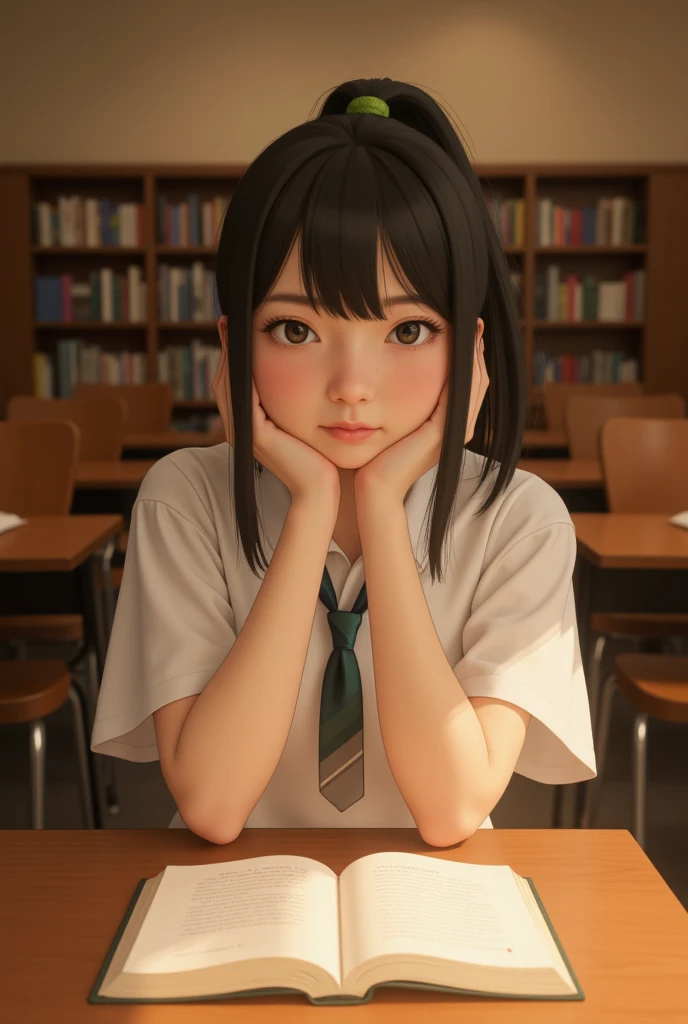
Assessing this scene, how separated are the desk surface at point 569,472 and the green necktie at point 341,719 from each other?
2028 millimetres

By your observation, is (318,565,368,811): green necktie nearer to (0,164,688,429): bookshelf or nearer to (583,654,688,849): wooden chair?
(583,654,688,849): wooden chair

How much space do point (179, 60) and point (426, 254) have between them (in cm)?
575

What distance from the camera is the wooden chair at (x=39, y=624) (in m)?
2.02

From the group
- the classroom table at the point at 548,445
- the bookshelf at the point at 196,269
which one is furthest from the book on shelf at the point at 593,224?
the classroom table at the point at 548,445

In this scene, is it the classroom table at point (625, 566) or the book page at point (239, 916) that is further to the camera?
the classroom table at point (625, 566)

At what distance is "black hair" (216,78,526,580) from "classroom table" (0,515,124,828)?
1142 millimetres

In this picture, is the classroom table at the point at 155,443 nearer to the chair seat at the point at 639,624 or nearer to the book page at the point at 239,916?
the chair seat at the point at 639,624

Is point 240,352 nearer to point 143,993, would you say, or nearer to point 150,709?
point 150,709

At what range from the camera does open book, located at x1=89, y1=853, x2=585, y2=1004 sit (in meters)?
0.65

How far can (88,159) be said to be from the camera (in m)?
6.01

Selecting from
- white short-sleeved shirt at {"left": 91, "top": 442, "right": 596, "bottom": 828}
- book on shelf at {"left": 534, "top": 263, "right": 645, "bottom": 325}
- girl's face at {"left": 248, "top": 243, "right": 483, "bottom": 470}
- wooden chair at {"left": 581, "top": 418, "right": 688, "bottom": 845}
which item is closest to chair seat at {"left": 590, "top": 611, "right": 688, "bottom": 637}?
wooden chair at {"left": 581, "top": 418, "right": 688, "bottom": 845}

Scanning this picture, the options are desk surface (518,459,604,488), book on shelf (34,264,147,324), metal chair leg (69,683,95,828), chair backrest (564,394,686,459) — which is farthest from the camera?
book on shelf (34,264,147,324)

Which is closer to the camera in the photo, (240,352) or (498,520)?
(240,352)

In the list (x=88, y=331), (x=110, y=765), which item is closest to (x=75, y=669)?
(x=110, y=765)
